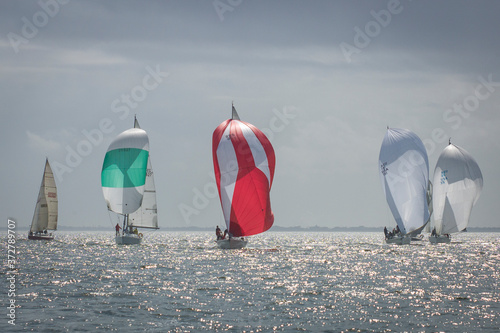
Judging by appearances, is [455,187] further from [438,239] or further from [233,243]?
[233,243]

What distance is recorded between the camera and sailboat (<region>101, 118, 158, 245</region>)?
61781 mm

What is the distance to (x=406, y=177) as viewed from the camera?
60.1 meters

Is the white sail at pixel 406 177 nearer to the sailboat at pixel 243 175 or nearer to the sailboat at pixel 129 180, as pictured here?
the sailboat at pixel 243 175

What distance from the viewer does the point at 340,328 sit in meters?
18.5

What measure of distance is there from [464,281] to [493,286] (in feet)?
7.75

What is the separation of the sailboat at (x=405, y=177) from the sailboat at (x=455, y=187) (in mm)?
8041

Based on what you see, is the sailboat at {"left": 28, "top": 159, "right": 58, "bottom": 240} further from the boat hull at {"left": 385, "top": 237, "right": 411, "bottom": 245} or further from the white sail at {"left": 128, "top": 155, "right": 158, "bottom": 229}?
the boat hull at {"left": 385, "top": 237, "right": 411, "bottom": 245}

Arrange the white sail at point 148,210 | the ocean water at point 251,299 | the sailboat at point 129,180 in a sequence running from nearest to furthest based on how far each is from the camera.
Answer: the ocean water at point 251,299
the sailboat at point 129,180
the white sail at point 148,210

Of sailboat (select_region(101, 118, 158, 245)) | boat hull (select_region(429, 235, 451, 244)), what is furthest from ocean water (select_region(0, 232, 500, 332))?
boat hull (select_region(429, 235, 451, 244))

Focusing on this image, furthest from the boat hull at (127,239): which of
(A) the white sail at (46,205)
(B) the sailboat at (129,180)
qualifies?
(A) the white sail at (46,205)

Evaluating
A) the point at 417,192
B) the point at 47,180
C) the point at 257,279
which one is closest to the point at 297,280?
the point at 257,279

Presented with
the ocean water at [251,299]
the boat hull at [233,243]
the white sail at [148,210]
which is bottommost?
the ocean water at [251,299]

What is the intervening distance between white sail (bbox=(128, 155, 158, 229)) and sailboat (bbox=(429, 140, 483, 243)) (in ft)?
110

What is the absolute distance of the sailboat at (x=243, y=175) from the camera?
4628cm
